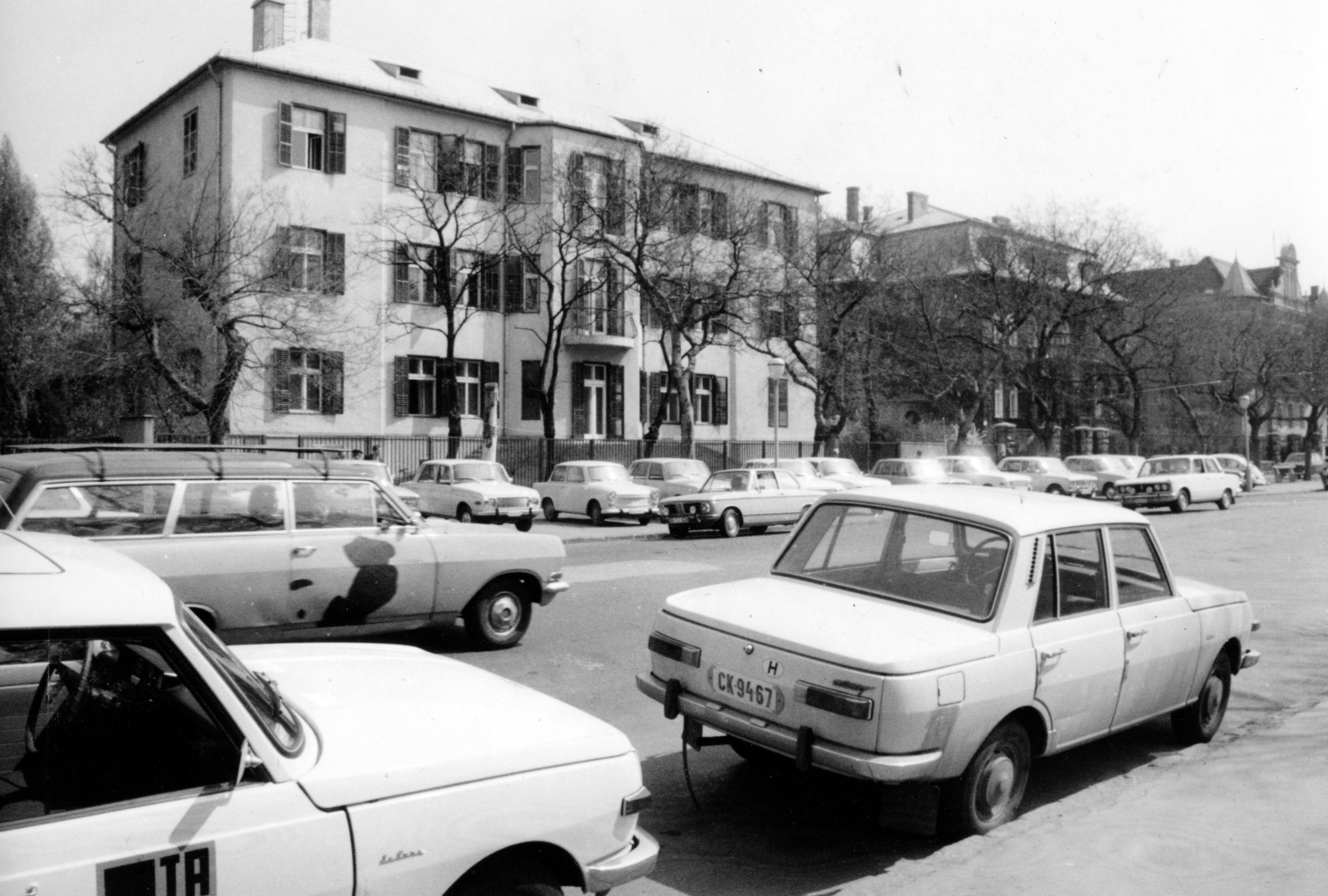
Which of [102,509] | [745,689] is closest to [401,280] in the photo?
[102,509]

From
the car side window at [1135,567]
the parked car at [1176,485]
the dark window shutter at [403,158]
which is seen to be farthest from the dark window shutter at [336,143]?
the car side window at [1135,567]

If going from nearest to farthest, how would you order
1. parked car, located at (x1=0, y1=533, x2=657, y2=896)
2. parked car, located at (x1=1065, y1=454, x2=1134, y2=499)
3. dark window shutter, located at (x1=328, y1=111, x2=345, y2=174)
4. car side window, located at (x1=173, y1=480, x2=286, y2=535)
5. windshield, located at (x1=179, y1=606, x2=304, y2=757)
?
1. parked car, located at (x1=0, y1=533, x2=657, y2=896)
2. windshield, located at (x1=179, y1=606, x2=304, y2=757)
3. car side window, located at (x1=173, y1=480, x2=286, y2=535)
4. dark window shutter, located at (x1=328, y1=111, x2=345, y2=174)
5. parked car, located at (x1=1065, y1=454, x2=1134, y2=499)

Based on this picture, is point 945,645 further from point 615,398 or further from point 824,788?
point 615,398

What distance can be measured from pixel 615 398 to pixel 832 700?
112 feet

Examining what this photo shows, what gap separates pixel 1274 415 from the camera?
236 ft

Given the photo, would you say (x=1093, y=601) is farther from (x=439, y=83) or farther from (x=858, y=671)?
(x=439, y=83)

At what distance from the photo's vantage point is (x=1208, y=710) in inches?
269

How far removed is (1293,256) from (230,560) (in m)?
104

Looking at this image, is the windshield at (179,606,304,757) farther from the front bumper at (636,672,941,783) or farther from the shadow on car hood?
the front bumper at (636,672,941,783)

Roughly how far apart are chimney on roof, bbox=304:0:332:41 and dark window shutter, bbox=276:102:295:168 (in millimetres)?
6116

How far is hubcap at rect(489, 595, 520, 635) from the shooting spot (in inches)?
373

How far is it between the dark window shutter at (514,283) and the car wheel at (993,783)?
32458mm

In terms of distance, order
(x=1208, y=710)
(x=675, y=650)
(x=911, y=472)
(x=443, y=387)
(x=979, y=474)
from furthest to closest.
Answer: (x=443, y=387) → (x=979, y=474) → (x=911, y=472) → (x=1208, y=710) → (x=675, y=650)

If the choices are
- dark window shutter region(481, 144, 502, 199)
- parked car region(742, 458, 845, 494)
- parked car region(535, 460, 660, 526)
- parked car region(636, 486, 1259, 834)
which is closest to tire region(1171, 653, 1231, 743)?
parked car region(636, 486, 1259, 834)
